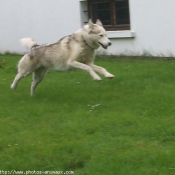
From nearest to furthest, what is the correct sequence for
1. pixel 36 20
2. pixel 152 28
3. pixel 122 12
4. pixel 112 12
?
1. pixel 152 28
2. pixel 122 12
3. pixel 112 12
4. pixel 36 20

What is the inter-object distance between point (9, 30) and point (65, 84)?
8.19m

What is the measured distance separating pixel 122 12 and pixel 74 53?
6.59m

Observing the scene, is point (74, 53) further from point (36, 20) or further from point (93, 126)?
point (36, 20)

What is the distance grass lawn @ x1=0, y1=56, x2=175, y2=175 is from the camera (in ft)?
19.8

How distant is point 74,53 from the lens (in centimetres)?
964

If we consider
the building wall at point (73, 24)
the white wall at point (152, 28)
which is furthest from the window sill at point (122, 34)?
the white wall at point (152, 28)

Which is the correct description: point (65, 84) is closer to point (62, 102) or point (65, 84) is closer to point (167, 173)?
point (62, 102)

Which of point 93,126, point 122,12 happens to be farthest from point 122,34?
point 93,126

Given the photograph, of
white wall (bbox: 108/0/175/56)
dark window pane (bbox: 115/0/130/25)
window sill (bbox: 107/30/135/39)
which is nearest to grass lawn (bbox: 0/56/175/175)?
white wall (bbox: 108/0/175/56)

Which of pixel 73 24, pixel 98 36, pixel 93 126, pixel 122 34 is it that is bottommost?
pixel 93 126

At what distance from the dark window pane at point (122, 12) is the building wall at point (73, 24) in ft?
1.62

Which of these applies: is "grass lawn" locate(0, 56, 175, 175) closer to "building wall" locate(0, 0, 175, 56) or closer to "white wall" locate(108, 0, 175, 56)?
"white wall" locate(108, 0, 175, 56)

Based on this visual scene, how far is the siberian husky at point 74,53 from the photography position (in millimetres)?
9508

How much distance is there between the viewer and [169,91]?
30.9ft
